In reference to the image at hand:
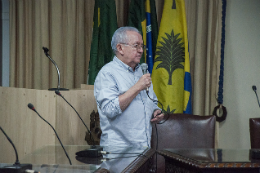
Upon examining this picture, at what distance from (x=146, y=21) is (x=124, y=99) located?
153 cm

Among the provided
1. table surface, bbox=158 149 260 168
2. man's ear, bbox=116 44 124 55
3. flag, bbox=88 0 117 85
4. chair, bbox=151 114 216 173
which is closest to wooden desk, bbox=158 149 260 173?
table surface, bbox=158 149 260 168

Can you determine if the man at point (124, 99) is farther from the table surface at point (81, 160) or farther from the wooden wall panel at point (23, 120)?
the wooden wall panel at point (23, 120)

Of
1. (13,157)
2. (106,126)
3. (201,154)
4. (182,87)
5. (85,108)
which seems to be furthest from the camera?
(182,87)

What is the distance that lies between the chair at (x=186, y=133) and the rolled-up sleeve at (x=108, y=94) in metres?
0.47

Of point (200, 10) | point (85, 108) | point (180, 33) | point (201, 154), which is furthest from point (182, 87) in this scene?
point (201, 154)

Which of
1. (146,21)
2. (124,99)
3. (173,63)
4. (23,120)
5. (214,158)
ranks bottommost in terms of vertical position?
(214,158)

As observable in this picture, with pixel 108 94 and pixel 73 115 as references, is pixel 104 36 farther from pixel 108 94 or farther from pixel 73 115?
pixel 108 94

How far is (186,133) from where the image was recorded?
2270mm

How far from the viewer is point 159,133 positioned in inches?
89.4

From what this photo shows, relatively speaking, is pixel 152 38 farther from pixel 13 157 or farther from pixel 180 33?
pixel 13 157

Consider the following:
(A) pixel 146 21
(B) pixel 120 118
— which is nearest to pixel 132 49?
(B) pixel 120 118

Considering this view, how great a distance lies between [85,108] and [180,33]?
1.22 meters

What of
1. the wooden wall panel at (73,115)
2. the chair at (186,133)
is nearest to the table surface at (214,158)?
the chair at (186,133)

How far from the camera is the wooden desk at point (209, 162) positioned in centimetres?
141
